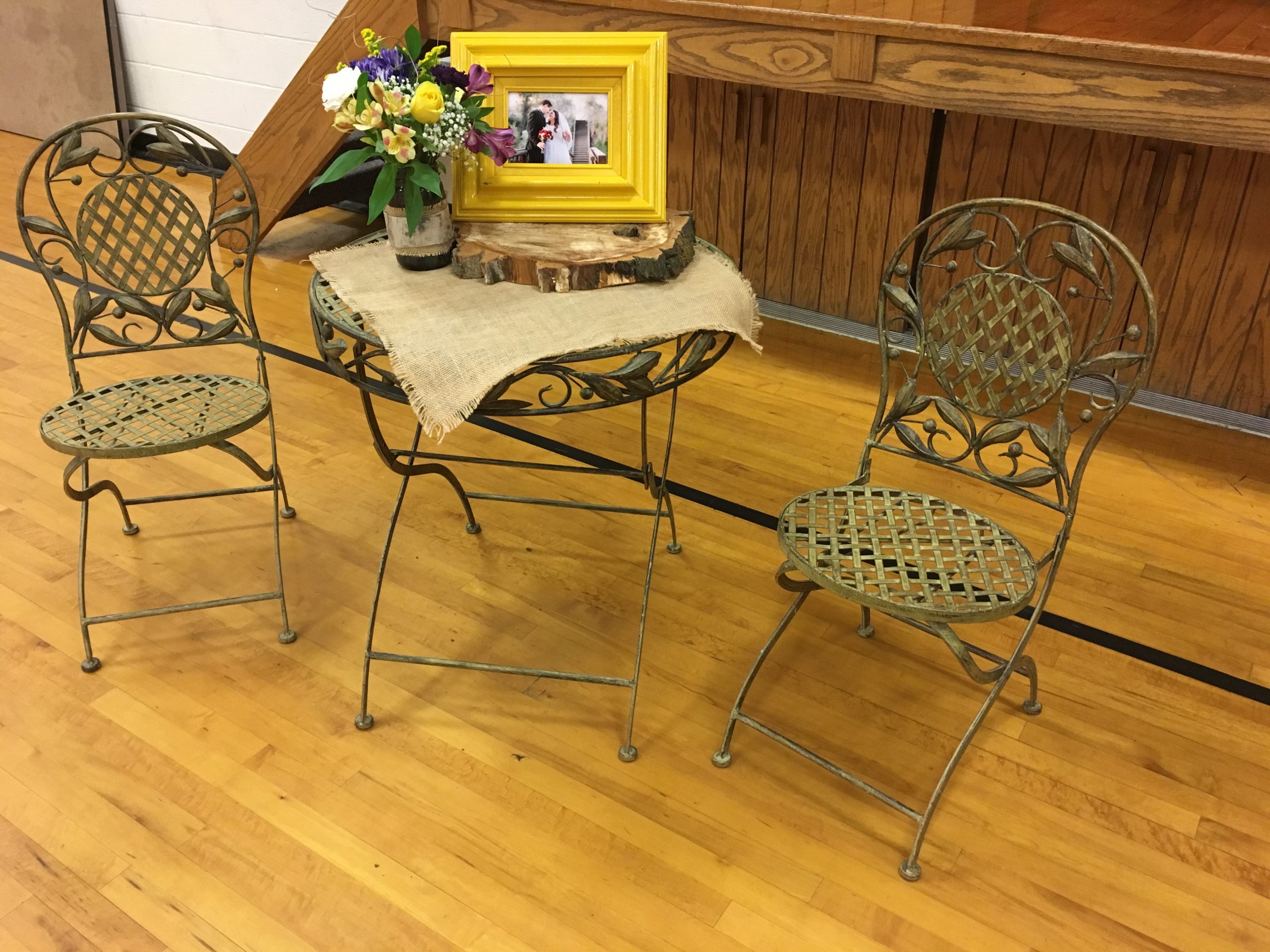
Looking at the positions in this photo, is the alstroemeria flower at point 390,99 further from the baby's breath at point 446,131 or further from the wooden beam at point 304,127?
the wooden beam at point 304,127

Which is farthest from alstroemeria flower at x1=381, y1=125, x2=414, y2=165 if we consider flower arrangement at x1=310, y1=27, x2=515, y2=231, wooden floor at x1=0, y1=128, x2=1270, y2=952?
wooden floor at x1=0, y1=128, x2=1270, y2=952

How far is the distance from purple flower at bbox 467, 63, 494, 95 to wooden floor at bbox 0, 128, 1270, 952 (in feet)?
3.44

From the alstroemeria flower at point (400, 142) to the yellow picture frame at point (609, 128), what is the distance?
0.20 m

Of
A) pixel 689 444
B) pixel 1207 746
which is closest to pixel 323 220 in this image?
pixel 689 444

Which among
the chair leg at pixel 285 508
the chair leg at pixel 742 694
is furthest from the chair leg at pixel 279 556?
the chair leg at pixel 742 694

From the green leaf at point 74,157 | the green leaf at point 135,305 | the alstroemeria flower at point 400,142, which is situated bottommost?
the green leaf at point 135,305

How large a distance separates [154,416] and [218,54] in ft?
10.9

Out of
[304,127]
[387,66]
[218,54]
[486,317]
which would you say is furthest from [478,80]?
[218,54]

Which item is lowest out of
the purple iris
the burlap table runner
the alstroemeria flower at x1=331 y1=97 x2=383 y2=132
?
the burlap table runner

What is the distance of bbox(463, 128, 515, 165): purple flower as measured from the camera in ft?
6.05

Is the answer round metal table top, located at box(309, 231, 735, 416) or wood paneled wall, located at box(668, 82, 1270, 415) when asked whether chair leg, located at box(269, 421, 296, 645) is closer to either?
round metal table top, located at box(309, 231, 735, 416)

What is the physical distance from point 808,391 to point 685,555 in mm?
925

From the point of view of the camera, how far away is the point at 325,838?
5.78ft

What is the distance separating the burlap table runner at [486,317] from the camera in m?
1.62
